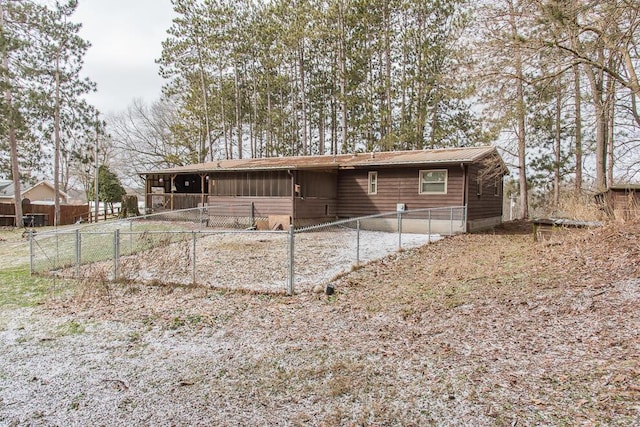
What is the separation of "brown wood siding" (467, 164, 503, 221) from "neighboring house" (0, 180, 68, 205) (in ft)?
126

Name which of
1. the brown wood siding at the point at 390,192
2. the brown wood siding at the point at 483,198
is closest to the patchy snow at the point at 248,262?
the brown wood siding at the point at 390,192

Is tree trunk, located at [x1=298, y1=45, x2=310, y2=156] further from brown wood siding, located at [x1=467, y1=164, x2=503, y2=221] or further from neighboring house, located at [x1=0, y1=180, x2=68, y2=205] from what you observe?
neighboring house, located at [x1=0, y1=180, x2=68, y2=205]

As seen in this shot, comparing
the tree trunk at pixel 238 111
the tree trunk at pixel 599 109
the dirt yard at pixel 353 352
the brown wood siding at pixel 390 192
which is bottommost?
the dirt yard at pixel 353 352

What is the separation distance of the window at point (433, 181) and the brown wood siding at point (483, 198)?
0.91 meters

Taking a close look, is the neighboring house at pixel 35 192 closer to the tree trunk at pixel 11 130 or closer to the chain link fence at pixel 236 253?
the tree trunk at pixel 11 130

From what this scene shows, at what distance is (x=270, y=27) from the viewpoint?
83.9 feet

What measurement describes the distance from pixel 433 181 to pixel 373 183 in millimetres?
2575

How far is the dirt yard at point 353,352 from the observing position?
310cm

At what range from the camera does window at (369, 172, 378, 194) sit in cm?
1675

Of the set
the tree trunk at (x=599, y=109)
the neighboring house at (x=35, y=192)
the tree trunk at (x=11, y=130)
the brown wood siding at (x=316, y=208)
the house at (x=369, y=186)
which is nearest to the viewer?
the tree trunk at (x=599, y=109)

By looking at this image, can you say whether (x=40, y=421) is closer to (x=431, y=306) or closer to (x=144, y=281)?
(x=431, y=306)

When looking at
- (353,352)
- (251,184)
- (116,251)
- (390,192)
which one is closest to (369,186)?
(390,192)

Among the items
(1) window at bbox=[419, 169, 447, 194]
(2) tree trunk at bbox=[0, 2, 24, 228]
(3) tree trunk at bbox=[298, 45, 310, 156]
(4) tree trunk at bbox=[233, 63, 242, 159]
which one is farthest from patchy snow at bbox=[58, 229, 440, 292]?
(4) tree trunk at bbox=[233, 63, 242, 159]

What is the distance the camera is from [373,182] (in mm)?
16891
